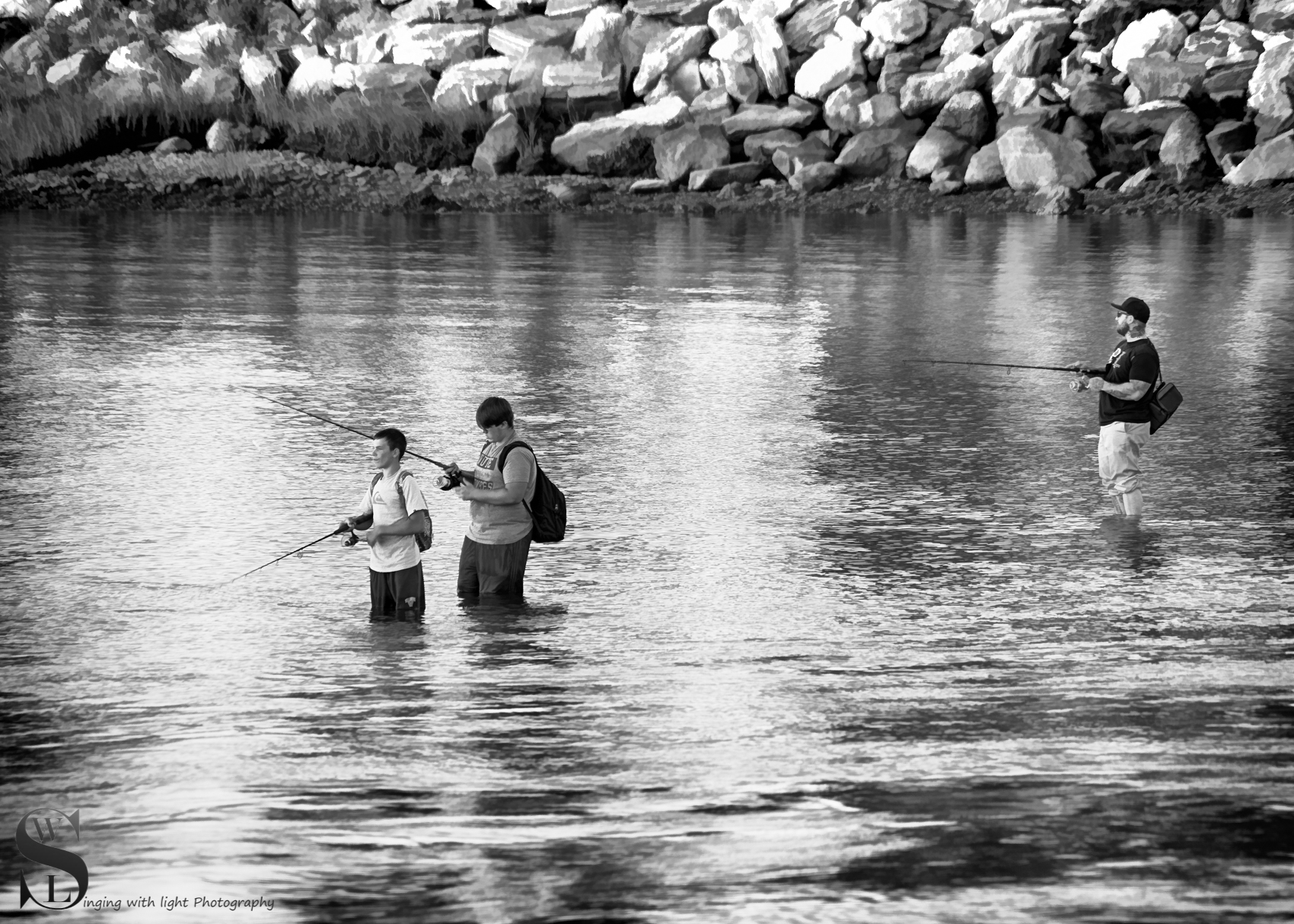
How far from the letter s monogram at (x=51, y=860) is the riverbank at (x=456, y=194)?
108 ft

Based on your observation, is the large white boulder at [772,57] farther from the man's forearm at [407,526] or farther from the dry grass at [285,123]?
the man's forearm at [407,526]

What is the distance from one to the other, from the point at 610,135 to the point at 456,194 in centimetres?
402

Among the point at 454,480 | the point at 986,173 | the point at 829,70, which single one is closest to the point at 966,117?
the point at 986,173

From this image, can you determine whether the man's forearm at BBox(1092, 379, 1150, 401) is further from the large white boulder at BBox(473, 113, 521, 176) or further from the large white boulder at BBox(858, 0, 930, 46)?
the large white boulder at BBox(858, 0, 930, 46)

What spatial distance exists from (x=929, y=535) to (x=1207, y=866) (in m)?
5.32

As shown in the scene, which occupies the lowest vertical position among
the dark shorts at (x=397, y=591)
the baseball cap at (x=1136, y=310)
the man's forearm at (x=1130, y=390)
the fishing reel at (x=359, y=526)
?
the dark shorts at (x=397, y=591)

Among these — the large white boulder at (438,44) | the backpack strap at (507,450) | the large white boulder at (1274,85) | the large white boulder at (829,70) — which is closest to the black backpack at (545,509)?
the backpack strap at (507,450)

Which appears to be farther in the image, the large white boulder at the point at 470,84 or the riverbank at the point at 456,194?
the large white boulder at the point at 470,84

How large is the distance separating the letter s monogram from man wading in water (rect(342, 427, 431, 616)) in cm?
290

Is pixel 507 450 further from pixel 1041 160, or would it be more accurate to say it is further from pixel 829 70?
pixel 829 70

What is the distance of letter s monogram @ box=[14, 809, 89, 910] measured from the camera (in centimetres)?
604

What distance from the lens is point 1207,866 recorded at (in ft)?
20.0

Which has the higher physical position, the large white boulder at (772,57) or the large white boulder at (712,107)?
the large white boulder at (772,57)

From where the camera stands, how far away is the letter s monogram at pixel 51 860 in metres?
6.04
